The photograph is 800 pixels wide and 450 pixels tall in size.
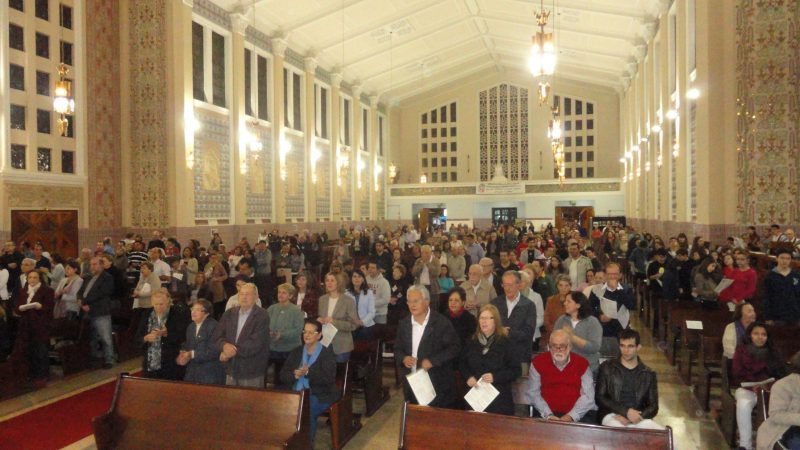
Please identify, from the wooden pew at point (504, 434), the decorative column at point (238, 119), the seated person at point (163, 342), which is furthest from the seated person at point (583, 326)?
the decorative column at point (238, 119)

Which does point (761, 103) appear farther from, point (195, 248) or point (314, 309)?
point (195, 248)

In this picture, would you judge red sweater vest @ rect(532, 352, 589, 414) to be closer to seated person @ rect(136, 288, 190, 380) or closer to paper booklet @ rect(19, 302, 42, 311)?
seated person @ rect(136, 288, 190, 380)

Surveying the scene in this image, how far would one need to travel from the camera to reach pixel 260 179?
22641mm

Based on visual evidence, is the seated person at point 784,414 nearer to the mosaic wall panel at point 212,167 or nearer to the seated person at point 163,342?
the seated person at point 163,342

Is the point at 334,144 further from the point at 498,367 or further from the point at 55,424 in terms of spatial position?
the point at 498,367

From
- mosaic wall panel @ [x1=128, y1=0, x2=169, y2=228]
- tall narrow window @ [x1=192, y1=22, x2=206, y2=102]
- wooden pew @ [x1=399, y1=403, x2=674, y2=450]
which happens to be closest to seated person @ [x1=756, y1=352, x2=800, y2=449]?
wooden pew @ [x1=399, y1=403, x2=674, y2=450]

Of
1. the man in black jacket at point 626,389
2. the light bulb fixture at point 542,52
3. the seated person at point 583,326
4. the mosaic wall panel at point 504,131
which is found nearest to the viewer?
the man in black jacket at point 626,389

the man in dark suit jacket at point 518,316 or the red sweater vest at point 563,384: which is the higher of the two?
the man in dark suit jacket at point 518,316

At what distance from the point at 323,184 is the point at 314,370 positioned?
23.1m

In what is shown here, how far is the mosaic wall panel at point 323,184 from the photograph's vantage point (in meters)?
27.8

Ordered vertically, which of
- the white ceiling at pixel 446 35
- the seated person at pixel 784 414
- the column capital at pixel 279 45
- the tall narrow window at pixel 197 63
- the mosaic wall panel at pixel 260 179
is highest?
the white ceiling at pixel 446 35

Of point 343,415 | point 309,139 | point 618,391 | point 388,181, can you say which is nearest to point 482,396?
point 618,391

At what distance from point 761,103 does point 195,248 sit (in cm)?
1284

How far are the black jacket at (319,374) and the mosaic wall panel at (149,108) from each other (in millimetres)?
13203
